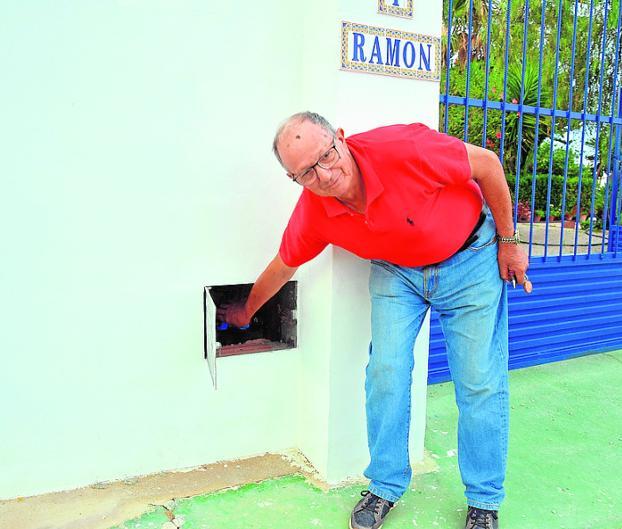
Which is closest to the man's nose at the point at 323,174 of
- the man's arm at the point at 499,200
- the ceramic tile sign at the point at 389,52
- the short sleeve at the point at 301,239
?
the short sleeve at the point at 301,239

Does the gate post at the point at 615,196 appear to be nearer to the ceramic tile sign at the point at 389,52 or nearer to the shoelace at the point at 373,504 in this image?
the ceramic tile sign at the point at 389,52

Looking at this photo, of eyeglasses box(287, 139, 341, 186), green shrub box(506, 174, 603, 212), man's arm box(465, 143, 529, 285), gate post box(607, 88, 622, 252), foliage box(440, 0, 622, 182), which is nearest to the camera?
eyeglasses box(287, 139, 341, 186)

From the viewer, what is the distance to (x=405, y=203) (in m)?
2.03

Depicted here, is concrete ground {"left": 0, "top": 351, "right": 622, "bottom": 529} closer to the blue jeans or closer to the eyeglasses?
the blue jeans

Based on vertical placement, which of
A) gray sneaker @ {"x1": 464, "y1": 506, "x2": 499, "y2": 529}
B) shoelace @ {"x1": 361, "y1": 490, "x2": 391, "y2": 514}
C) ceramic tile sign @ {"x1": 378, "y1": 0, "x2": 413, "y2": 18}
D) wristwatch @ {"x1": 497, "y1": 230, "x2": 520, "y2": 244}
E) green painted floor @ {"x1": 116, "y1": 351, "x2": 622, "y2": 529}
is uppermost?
ceramic tile sign @ {"x1": 378, "y1": 0, "x2": 413, "y2": 18}

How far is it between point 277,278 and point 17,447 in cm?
120

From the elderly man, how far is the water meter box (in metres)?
0.33

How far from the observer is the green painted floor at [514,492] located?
239cm

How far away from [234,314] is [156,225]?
536mm

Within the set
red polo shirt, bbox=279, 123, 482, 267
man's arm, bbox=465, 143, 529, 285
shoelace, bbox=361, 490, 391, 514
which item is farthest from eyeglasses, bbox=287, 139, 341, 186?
shoelace, bbox=361, 490, 391, 514

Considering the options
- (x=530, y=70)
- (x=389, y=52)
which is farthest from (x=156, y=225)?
(x=530, y=70)

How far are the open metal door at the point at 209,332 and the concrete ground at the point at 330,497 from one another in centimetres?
51

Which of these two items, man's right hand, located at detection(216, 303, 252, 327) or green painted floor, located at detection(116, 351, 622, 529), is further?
man's right hand, located at detection(216, 303, 252, 327)

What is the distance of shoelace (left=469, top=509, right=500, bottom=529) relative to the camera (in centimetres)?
229
